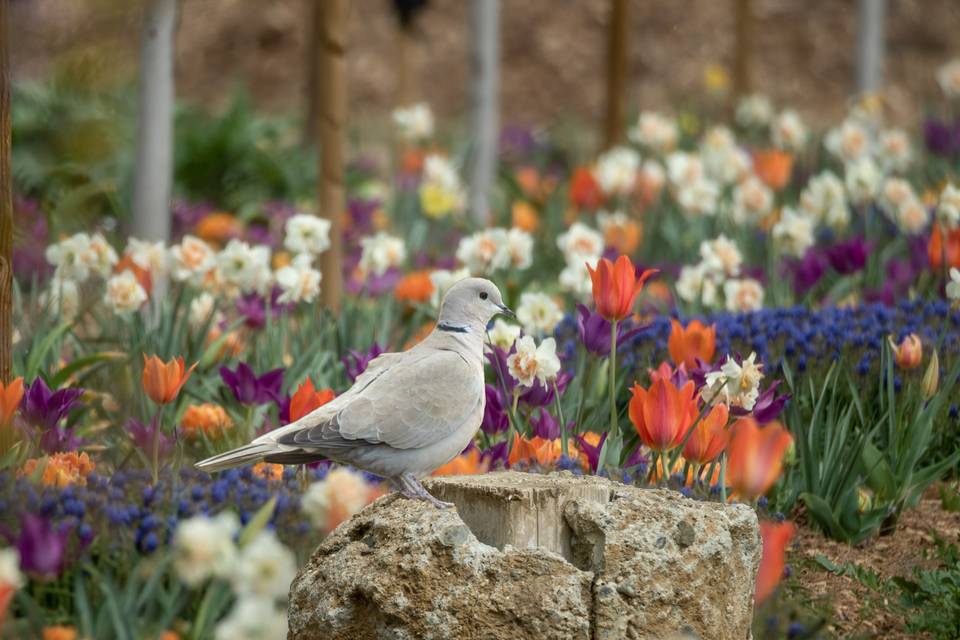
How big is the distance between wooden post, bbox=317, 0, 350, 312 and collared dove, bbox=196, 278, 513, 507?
2253 millimetres

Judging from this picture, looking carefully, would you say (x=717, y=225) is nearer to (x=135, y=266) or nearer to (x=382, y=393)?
(x=135, y=266)

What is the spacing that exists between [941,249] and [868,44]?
526cm

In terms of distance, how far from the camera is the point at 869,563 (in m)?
3.49

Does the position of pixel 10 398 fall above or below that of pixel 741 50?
below

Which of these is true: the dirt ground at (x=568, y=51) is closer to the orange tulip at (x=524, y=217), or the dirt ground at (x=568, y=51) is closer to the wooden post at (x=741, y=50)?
the wooden post at (x=741, y=50)

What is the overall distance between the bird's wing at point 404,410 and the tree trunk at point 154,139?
2.79 meters

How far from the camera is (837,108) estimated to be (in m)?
15.7

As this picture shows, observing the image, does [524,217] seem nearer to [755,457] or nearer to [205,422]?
[205,422]

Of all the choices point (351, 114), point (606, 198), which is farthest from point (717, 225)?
point (351, 114)

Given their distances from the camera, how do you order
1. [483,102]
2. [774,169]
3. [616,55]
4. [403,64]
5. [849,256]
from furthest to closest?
[403,64], [616,55], [483,102], [774,169], [849,256]

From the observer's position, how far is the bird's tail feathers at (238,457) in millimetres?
2746

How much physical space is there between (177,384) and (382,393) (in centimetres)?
65

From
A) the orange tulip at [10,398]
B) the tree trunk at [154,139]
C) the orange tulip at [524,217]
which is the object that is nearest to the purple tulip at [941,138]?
the orange tulip at [524,217]

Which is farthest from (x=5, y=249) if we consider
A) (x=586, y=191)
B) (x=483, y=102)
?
(x=483, y=102)
